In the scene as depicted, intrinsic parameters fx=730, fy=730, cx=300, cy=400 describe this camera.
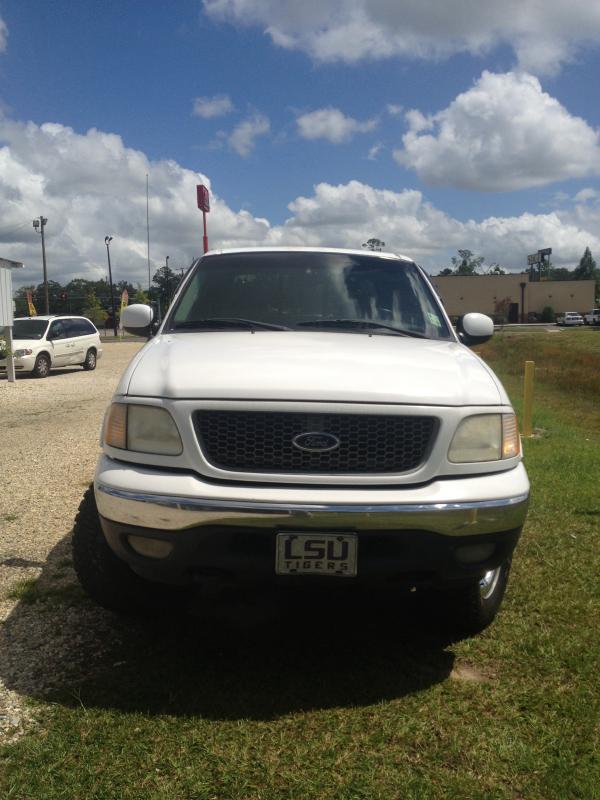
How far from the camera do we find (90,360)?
22.0 meters

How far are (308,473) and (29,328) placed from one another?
64.1 feet

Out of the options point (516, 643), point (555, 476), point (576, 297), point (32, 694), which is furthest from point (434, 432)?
point (576, 297)

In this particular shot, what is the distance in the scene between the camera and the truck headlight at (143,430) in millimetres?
2768

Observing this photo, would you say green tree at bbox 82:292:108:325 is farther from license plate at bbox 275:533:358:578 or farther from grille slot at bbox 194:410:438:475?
license plate at bbox 275:533:358:578

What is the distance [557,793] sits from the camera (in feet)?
7.59

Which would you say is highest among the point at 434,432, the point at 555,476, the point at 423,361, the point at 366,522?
the point at 423,361

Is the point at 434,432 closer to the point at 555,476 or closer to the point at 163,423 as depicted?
the point at 163,423

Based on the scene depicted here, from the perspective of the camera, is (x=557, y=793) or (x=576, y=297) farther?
(x=576, y=297)

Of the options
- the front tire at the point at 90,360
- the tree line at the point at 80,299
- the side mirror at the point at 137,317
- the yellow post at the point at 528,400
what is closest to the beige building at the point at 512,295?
the tree line at the point at 80,299

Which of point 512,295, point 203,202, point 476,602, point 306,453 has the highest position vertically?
point 203,202

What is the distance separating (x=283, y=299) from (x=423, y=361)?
1.22m

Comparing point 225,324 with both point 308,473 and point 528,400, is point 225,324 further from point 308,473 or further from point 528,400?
point 528,400

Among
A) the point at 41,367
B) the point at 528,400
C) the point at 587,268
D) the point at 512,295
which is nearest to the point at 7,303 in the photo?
the point at 41,367

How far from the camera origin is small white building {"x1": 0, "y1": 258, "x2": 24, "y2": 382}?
1795cm
